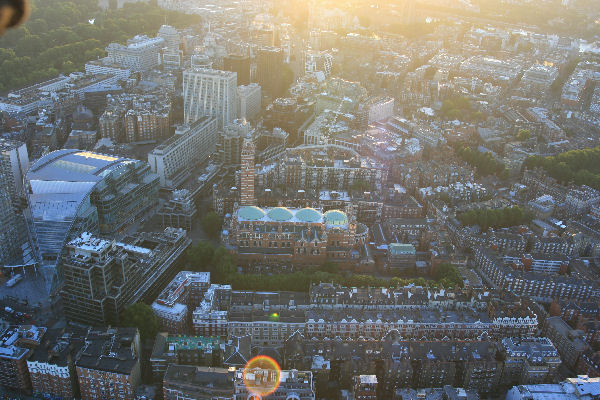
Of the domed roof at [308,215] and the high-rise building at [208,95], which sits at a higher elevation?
the high-rise building at [208,95]

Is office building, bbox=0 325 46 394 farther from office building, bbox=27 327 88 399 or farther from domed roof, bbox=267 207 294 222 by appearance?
domed roof, bbox=267 207 294 222

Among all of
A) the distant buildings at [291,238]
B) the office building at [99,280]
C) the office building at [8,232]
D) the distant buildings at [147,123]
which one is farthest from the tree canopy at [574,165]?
the office building at [8,232]

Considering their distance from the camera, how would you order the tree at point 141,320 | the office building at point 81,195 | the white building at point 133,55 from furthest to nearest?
the white building at point 133,55
the office building at point 81,195
the tree at point 141,320

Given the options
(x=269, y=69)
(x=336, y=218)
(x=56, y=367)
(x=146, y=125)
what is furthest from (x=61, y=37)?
(x=56, y=367)

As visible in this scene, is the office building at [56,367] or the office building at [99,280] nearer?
the office building at [56,367]

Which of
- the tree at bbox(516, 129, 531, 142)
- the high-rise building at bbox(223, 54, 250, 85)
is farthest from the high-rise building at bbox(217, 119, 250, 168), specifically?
the tree at bbox(516, 129, 531, 142)

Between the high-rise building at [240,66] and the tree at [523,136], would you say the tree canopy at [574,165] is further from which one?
the high-rise building at [240,66]
